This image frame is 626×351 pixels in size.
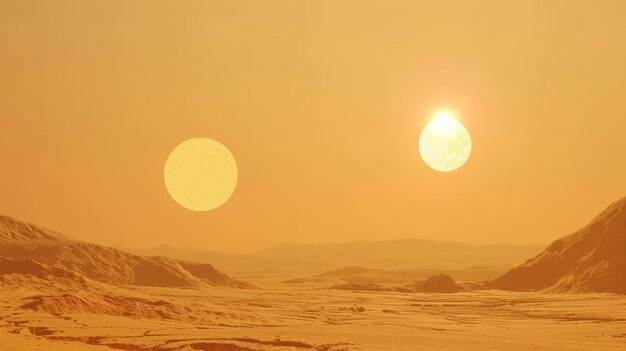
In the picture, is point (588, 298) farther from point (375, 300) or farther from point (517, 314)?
point (375, 300)

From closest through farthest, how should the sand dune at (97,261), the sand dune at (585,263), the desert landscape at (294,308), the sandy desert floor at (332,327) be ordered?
the sandy desert floor at (332,327) < the desert landscape at (294,308) < the sand dune at (585,263) < the sand dune at (97,261)

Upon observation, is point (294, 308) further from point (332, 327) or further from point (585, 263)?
point (585, 263)

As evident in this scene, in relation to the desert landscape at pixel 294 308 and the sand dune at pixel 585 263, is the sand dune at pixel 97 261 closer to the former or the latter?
the desert landscape at pixel 294 308

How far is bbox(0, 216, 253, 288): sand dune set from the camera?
57.8 metres

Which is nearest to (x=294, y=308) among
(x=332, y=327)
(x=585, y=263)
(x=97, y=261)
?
(x=332, y=327)

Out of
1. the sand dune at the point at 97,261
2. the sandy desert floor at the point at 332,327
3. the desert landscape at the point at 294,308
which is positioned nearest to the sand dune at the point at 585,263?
the desert landscape at the point at 294,308

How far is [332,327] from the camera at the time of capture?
3003 centimetres

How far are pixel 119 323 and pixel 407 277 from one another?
322 feet

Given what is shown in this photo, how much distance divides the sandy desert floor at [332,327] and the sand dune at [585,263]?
6.96 meters

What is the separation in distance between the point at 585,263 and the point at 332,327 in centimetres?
3948

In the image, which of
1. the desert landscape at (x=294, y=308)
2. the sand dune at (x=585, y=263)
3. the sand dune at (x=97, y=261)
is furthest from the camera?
the sand dune at (x=97, y=261)

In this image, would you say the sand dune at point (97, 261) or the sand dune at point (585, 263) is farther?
the sand dune at point (97, 261)

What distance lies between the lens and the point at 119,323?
2597cm

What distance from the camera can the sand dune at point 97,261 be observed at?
190 feet
